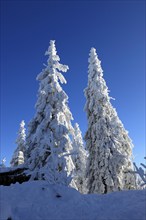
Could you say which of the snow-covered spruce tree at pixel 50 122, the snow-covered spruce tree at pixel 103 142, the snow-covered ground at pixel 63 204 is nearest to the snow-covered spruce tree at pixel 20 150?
the snow-covered spruce tree at pixel 103 142

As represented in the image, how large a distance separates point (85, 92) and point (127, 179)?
1014 centimetres

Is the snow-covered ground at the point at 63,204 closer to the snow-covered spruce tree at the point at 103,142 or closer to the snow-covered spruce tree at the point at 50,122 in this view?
the snow-covered spruce tree at the point at 50,122

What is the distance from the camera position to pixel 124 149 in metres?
25.0

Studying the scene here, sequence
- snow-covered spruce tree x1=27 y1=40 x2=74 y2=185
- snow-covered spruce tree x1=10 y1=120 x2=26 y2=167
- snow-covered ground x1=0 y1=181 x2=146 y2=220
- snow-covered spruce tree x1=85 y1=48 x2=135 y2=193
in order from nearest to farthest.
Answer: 1. snow-covered ground x1=0 y1=181 x2=146 y2=220
2. snow-covered spruce tree x1=27 y1=40 x2=74 y2=185
3. snow-covered spruce tree x1=85 y1=48 x2=135 y2=193
4. snow-covered spruce tree x1=10 y1=120 x2=26 y2=167

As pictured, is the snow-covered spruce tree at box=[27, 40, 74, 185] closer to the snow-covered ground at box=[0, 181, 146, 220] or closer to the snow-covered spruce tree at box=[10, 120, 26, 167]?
the snow-covered ground at box=[0, 181, 146, 220]

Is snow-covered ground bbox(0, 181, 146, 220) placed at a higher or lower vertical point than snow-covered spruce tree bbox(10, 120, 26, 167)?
lower

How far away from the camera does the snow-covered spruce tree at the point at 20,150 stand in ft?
102

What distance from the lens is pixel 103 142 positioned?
22.5 metres

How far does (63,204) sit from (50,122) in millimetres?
11949

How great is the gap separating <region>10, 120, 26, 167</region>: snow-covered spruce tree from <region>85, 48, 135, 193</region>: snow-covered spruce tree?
11.2 m

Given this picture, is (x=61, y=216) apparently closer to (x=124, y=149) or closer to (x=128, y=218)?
(x=128, y=218)

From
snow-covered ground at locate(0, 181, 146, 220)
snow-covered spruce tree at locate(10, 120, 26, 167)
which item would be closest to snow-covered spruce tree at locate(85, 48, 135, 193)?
snow-covered spruce tree at locate(10, 120, 26, 167)

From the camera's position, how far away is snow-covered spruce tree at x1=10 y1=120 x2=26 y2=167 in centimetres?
3100

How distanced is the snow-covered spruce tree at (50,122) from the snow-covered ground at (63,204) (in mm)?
7388
